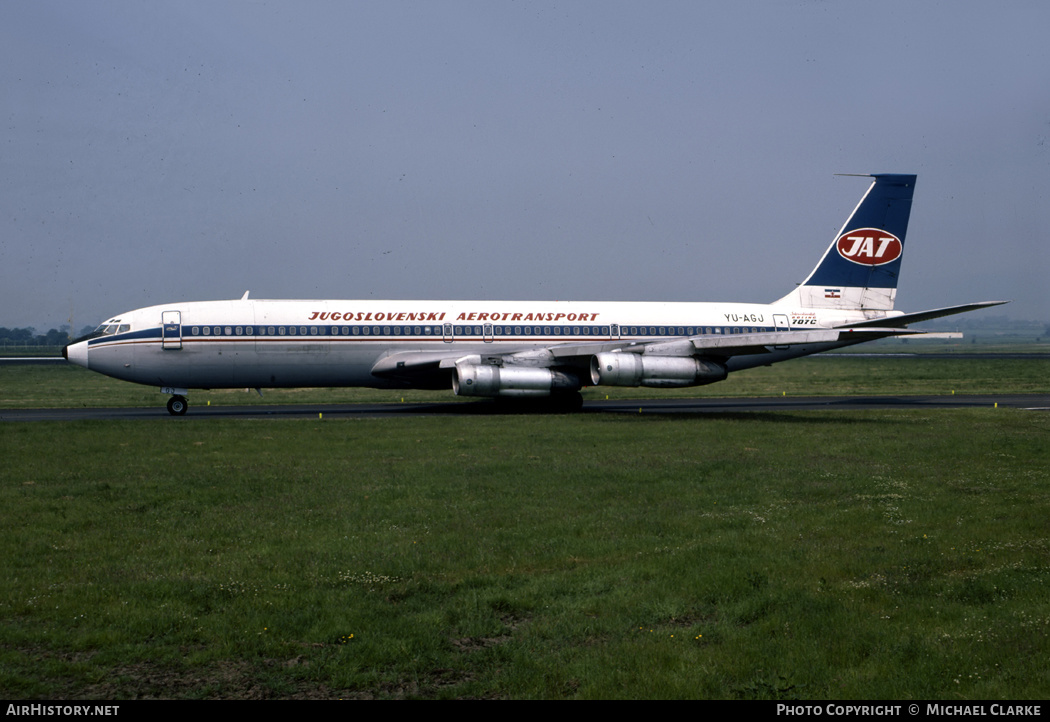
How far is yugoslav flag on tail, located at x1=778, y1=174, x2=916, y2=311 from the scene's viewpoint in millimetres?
38062

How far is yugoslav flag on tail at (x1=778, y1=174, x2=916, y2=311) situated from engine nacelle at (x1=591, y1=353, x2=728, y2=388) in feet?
31.1

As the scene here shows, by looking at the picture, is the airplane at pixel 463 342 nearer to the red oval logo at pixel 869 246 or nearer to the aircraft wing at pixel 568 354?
the aircraft wing at pixel 568 354

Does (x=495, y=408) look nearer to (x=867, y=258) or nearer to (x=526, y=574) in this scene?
(x=867, y=258)

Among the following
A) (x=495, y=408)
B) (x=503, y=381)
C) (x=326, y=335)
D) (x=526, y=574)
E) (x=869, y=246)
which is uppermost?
(x=869, y=246)

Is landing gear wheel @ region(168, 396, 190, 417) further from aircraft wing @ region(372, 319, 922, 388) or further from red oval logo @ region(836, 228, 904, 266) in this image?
red oval logo @ region(836, 228, 904, 266)

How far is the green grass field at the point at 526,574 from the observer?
25.7 ft

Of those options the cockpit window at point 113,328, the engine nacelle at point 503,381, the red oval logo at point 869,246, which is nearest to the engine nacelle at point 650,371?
the engine nacelle at point 503,381

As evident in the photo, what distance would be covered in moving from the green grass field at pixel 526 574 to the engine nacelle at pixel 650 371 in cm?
982

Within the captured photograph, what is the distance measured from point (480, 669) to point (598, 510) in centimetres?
691

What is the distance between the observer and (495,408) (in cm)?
3600

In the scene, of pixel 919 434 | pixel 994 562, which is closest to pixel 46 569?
pixel 994 562

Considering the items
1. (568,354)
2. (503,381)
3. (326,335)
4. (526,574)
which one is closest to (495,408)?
(568,354)

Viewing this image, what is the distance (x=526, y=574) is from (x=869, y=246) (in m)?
32.8

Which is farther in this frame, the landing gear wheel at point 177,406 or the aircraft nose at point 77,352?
the landing gear wheel at point 177,406
